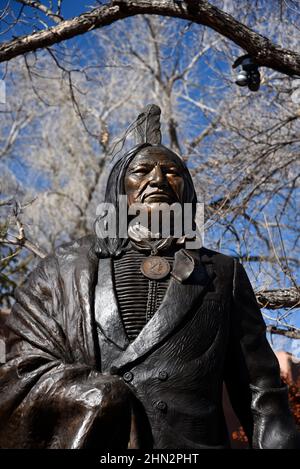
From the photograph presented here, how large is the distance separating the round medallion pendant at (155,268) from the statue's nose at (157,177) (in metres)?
0.37

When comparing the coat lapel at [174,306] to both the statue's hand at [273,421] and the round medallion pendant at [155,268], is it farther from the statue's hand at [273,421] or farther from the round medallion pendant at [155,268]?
the statue's hand at [273,421]

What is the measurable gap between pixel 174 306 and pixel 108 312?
0.28 metres

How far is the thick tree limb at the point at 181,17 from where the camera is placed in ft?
19.7

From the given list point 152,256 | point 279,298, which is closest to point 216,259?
point 152,256

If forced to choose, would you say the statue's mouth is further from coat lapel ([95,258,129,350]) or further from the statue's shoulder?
coat lapel ([95,258,129,350])

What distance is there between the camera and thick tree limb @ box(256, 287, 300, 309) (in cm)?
651

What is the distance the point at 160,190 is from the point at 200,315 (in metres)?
0.63

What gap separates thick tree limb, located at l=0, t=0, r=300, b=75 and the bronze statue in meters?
2.66

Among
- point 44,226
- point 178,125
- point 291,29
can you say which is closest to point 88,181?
point 44,226

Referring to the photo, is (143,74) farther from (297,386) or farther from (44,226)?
(297,386)

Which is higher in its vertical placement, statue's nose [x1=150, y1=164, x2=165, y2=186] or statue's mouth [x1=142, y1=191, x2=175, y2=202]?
statue's nose [x1=150, y1=164, x2=165, y2=186]

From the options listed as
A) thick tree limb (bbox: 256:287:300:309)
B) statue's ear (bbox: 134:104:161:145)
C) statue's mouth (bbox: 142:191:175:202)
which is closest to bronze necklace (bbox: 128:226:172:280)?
statue's mouth (bbox: 142:191:175:202)
